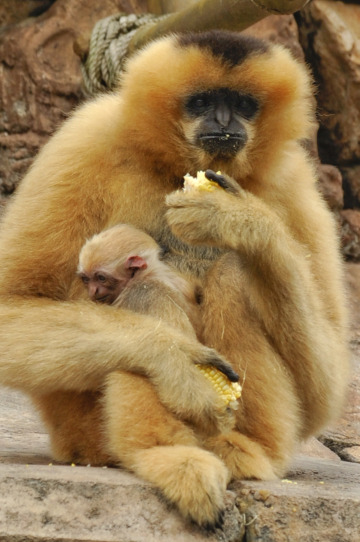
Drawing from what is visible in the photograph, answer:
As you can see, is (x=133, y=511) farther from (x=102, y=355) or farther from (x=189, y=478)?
(x=102, y=355)

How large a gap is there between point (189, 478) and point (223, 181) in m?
1.50

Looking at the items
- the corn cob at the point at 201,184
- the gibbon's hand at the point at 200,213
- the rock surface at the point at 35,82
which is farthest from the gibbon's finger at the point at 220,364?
the rock surface at the point at 35,82

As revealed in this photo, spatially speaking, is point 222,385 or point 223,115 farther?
point 223,115

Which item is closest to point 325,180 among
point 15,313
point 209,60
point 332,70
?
point 332,70

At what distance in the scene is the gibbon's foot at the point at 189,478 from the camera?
3.87 m

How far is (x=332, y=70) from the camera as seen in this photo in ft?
33.0

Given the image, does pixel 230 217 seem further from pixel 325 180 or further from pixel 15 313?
pixel 325 180

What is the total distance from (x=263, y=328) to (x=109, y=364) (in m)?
0.90

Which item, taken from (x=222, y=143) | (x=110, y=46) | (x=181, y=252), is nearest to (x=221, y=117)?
(x=222, y=143)

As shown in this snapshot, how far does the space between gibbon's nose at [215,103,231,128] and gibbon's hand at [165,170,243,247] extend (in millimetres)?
632

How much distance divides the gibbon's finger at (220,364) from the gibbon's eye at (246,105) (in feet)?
4.96

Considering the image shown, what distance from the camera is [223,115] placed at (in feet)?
16.3

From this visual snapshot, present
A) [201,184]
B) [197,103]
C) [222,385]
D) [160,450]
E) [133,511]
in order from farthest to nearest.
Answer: [197,103] < [201,184] < [222,385] < [160,450] < [133,511]

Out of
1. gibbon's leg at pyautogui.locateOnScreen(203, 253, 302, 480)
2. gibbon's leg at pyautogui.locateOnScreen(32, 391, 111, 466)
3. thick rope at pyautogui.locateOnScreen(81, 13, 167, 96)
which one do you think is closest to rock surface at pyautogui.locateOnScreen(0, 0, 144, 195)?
thick rope at pyautogui.locateOnScreen(81, 13, 167, 96)
